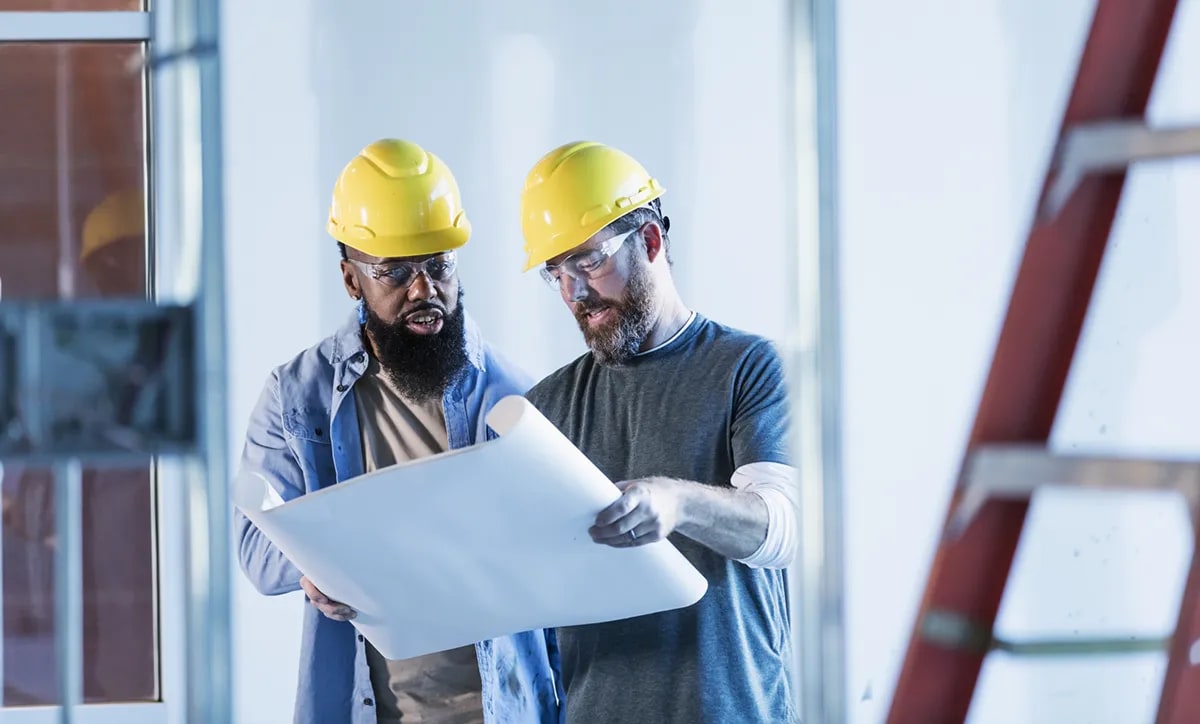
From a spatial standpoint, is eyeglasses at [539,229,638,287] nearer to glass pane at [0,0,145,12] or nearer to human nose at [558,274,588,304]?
human nose at [558,274,588,304]

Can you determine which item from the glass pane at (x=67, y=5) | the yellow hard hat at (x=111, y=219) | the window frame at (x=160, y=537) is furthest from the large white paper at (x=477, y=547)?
the glass pane at (x=67, y=5)

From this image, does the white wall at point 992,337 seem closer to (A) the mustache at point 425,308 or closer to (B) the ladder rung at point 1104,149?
(B) the ladder rung at point 1104,149

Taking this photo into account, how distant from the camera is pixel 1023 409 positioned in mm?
969

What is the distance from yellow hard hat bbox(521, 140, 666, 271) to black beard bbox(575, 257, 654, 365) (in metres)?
0.13

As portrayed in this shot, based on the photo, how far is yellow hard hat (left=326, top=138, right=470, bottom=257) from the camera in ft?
6.80

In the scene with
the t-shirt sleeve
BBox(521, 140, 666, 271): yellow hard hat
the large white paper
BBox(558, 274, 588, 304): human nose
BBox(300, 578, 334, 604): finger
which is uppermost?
BBox(521, 140, 666, 271): yellow hard hat

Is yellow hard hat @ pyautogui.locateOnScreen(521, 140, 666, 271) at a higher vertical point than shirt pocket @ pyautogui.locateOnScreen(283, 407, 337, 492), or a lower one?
higher

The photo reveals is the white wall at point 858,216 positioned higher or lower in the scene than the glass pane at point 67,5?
lower

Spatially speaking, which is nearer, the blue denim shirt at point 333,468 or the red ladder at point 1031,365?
the red ladder at point 1031,365

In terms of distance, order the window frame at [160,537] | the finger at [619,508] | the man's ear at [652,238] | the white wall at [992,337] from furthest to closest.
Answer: the window frame at [160,537] → the man's ear at [652,238] → the finger at [619,508] → the white wall at [992,337]

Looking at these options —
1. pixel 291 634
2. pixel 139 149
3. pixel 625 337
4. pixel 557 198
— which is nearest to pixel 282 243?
pixel 139 149

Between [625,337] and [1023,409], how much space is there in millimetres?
843

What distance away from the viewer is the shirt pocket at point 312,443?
1.96m

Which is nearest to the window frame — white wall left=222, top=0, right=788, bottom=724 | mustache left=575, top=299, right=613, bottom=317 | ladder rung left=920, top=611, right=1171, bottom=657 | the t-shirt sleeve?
white wall left=222, top=0, right=788, bottom=724
